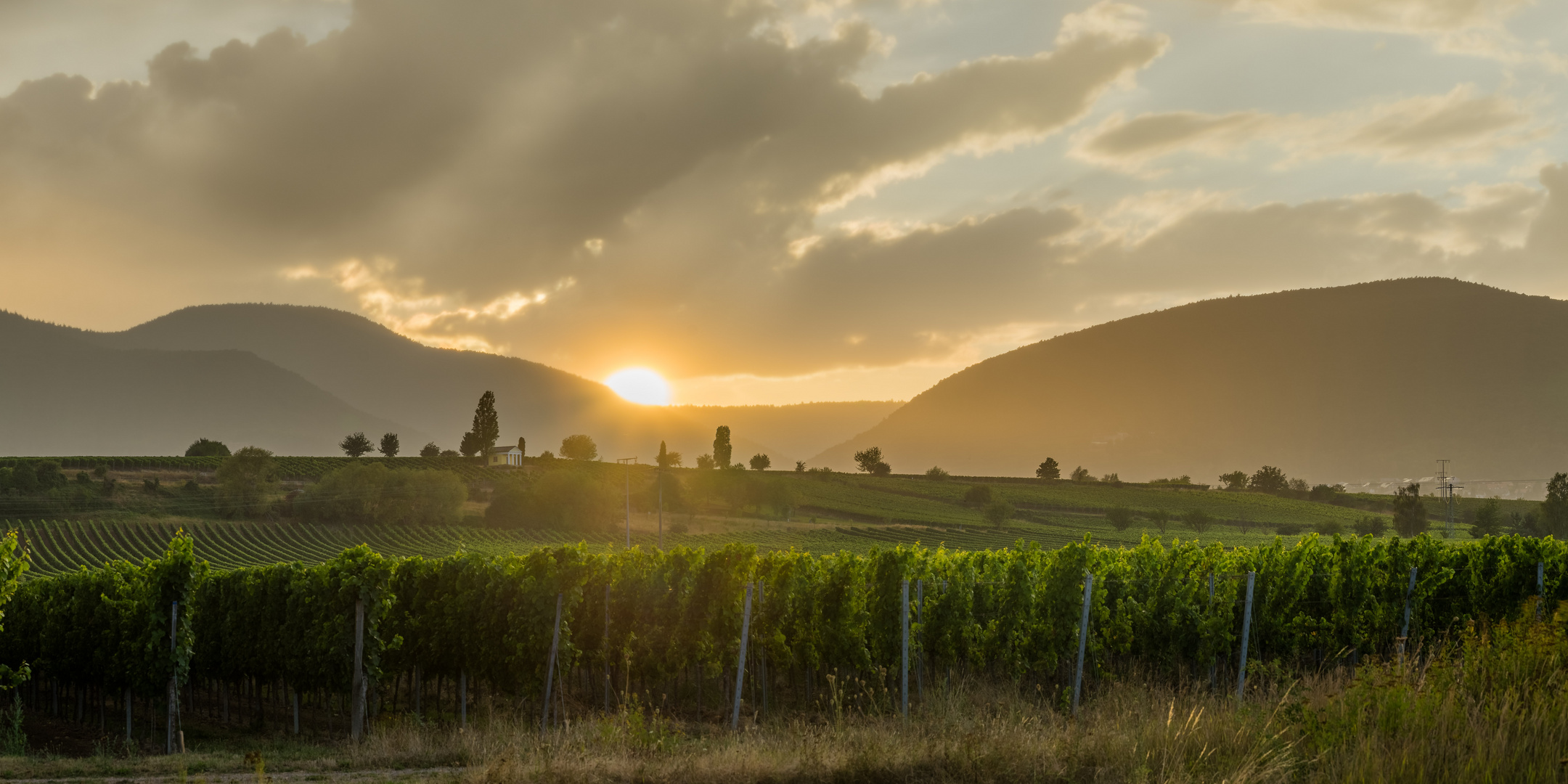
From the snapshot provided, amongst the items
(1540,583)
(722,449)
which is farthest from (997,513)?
(1540,583)

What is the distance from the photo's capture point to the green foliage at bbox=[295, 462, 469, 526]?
104 metres

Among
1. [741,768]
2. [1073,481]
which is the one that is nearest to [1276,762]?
[741,768]

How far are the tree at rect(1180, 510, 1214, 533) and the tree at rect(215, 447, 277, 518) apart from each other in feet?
350

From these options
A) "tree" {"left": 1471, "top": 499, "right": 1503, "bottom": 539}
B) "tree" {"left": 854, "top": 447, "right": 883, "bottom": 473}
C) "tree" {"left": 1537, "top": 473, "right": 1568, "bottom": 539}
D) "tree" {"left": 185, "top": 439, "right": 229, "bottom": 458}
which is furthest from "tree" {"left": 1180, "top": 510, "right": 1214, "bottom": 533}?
"tree" {"left": 185, "top": 439, "right": 229, "bottom": 458}

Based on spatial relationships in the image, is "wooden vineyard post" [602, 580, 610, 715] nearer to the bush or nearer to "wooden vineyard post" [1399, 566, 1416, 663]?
"wooden vineyard post" [1399, 566, 1416, 663]

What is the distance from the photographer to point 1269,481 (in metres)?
152

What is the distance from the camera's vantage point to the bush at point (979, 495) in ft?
420

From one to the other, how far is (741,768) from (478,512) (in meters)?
112

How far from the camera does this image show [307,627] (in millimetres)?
21703

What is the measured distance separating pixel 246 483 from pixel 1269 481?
147 m

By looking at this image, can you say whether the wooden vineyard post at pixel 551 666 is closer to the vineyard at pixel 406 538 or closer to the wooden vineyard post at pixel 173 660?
the wooden vineyard post at pixel 173 660

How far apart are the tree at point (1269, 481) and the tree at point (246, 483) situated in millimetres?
138826

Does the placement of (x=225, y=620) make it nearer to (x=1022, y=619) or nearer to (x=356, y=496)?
(x=1022, y=619)

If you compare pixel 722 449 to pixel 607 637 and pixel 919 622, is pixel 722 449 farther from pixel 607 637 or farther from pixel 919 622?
pixel 919 622
